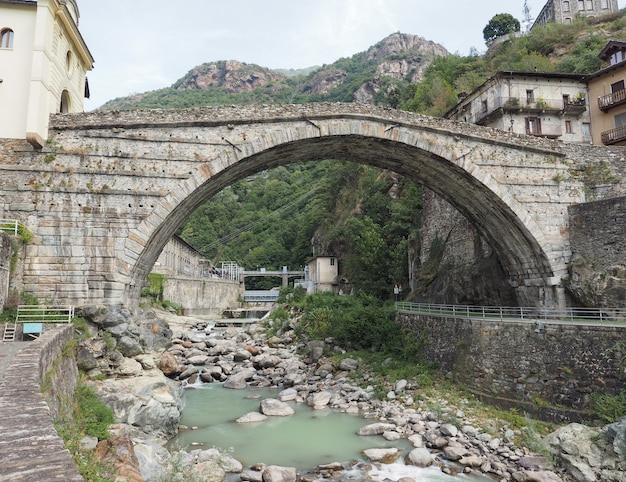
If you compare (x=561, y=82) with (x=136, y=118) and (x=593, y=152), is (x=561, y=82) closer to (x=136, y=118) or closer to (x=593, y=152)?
(x=593, y=152)

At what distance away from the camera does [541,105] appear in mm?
21500

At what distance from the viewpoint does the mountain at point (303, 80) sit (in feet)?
278

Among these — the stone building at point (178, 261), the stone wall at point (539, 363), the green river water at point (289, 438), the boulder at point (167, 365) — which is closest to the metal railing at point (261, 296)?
the stone building at point (178, 261)

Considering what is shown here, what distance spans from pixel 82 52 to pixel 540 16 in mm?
54028

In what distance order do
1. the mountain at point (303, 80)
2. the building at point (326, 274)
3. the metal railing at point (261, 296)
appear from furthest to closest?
1. the mountain at point (303, 80)
2. the metal railing at point (261, 296)
3. the building at point (326, 274)

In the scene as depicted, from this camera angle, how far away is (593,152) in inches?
572

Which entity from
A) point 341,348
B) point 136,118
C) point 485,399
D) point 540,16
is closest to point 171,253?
point 341,348

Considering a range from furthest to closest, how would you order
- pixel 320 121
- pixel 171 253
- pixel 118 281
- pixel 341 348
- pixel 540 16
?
pixel 540 16 → pixel 171 253 → pixel 341 348 → pixel 320 121 → pixel 118 281

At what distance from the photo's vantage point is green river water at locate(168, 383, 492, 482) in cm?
875

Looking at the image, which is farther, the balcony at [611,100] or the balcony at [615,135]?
the balcony at [611,100]

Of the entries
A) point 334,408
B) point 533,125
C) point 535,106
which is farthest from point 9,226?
point 535,106

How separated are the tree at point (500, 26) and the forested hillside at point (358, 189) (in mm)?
7371

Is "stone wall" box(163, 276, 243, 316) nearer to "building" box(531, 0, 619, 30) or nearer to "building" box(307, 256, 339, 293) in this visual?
"building" box(307, 256, 339, 293)

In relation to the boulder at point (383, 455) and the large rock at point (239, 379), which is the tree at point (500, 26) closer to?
the large rock at point (239, 379)
